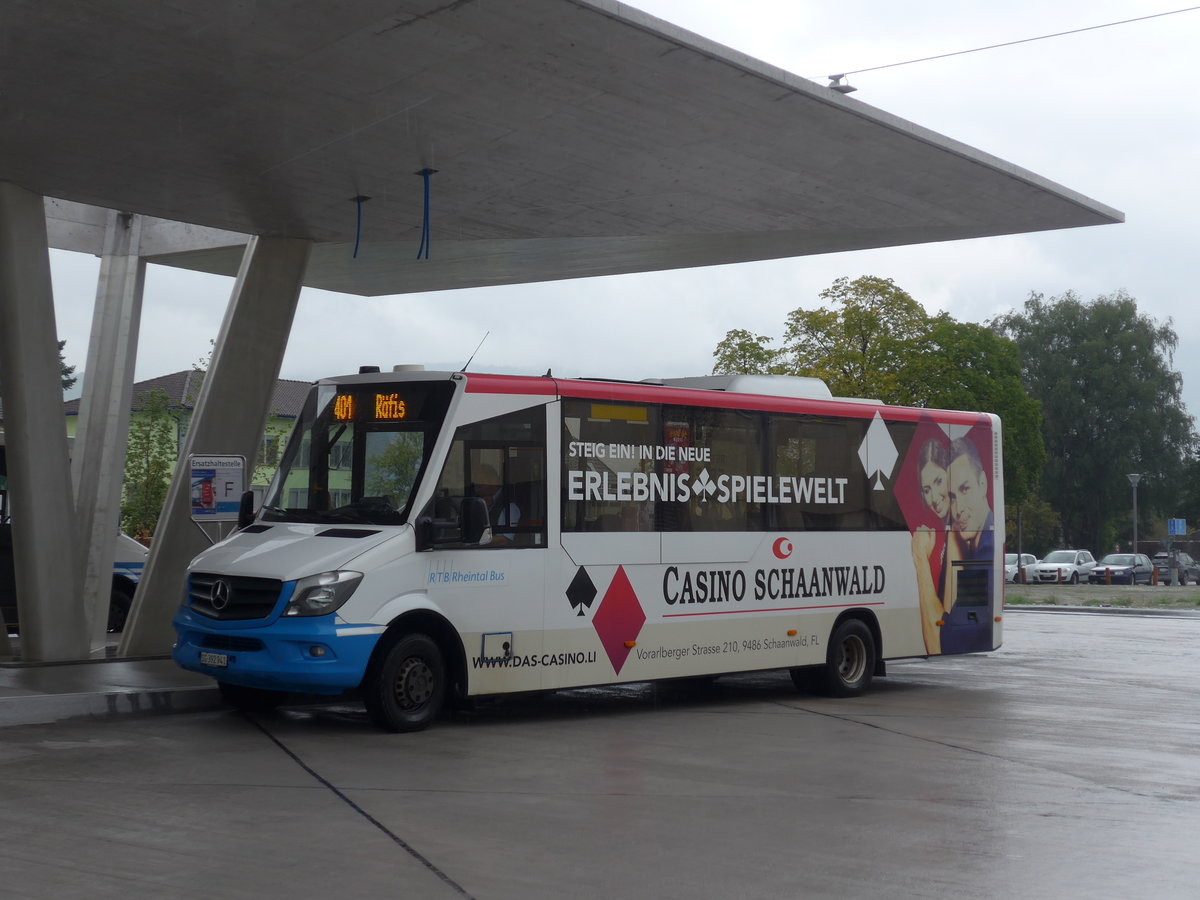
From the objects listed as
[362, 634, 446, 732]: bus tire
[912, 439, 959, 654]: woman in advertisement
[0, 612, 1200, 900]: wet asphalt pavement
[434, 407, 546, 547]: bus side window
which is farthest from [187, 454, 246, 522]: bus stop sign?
[912, 439, 959, 654]: woman in advertisement

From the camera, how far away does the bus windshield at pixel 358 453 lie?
11.6 metres

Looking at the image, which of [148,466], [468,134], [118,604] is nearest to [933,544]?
[468,134]

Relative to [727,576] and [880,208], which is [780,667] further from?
[880,208]

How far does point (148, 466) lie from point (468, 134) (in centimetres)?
2451

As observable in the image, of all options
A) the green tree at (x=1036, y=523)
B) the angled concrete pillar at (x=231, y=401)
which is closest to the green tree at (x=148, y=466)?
the angled concrete pillar at (x=231, y=401)

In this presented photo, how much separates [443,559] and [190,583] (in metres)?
2.22

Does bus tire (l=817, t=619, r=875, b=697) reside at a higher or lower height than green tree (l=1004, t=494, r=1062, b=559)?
lower

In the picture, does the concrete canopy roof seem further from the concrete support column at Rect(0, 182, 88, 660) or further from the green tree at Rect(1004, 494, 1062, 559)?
the green tree at Rect(1004, 494, 1062, 559)

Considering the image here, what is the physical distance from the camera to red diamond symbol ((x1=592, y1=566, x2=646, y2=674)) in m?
12.4

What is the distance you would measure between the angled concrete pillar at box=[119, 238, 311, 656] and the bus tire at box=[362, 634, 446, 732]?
6584 mm

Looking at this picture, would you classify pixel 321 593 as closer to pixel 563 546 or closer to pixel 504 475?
pixel 504 475

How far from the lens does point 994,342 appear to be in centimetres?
6228

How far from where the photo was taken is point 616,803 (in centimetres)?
831

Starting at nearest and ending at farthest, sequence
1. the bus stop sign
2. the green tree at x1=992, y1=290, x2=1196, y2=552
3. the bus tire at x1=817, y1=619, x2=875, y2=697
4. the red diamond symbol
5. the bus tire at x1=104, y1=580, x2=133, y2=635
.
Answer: the red diamond symbol
the bus tire at x1=817, y1=619, x2=875, y2=697
the bus stop sign
the bus tire at x1=104, y1=580, x2=133, y2=635
the green tree at x1=992, y1=290, x2=1196, y2=552
